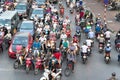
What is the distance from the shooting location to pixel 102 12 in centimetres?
4353

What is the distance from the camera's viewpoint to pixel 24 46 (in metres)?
26.9

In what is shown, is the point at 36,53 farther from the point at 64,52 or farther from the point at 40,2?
the point at 40,2

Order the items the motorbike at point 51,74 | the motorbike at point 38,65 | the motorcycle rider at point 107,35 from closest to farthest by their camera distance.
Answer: the motorbike at point 51,74
the motorbike at point 38,65
the motorcycle rider at point 107,35

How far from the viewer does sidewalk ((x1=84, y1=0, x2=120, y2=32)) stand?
120 ft

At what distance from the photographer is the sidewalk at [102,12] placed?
36656mm

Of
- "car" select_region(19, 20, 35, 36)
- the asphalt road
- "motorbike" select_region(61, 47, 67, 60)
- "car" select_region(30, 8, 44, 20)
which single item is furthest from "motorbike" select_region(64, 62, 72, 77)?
"car" select_region(30, 8, 44, 20)

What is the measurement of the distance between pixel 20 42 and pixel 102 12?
18155mm

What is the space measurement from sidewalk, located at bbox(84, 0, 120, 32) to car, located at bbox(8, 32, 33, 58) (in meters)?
10.0

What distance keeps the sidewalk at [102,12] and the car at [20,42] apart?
1002cm

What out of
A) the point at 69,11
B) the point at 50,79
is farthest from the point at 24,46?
the point at 69,11

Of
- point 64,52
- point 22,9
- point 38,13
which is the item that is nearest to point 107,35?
point 64,52

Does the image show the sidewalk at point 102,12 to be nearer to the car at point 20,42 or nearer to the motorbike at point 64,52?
the motorbike at point 64,52

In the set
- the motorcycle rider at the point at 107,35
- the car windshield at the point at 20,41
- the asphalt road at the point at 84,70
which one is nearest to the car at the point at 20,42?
the car windshield at the point at 20,41

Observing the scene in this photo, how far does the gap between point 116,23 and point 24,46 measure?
13919 mm
